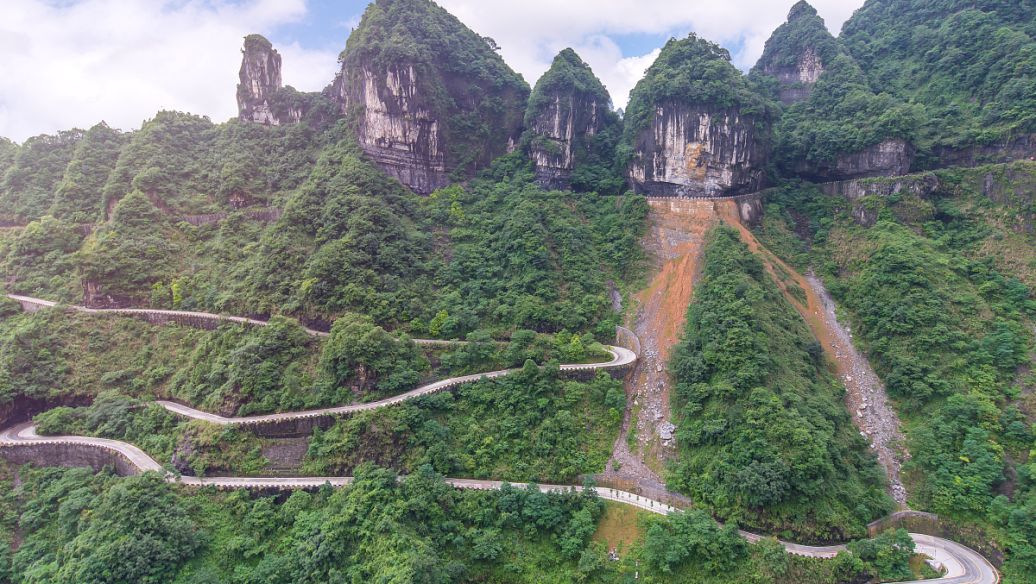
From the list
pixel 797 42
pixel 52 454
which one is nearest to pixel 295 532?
pixel 52 454

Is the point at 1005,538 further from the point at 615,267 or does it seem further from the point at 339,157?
the point at 339,157

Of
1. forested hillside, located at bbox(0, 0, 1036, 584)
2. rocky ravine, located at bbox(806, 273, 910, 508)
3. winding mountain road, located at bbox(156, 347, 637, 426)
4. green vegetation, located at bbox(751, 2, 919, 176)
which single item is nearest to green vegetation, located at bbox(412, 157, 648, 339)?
forested hillside, located at bbox(0, 0, 1036, 584)

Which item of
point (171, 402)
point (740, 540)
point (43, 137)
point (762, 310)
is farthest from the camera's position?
point (43, 137)

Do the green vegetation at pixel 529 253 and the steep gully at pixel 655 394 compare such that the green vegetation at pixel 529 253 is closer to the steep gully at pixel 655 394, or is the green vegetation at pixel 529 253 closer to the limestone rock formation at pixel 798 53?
the steep gully at pixel 655 394

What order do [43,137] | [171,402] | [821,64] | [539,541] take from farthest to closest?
1. [821,64]
2. [43,137]
3. [171,402]
4. [539,541]

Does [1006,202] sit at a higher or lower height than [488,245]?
A: higher

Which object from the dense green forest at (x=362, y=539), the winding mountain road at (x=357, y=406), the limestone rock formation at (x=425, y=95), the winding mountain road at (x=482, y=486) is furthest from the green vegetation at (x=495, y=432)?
the limestone rock formation at (x=425, y=95)

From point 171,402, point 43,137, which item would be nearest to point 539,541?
point 171,402

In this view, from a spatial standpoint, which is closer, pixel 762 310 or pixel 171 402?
pixel 171 402
